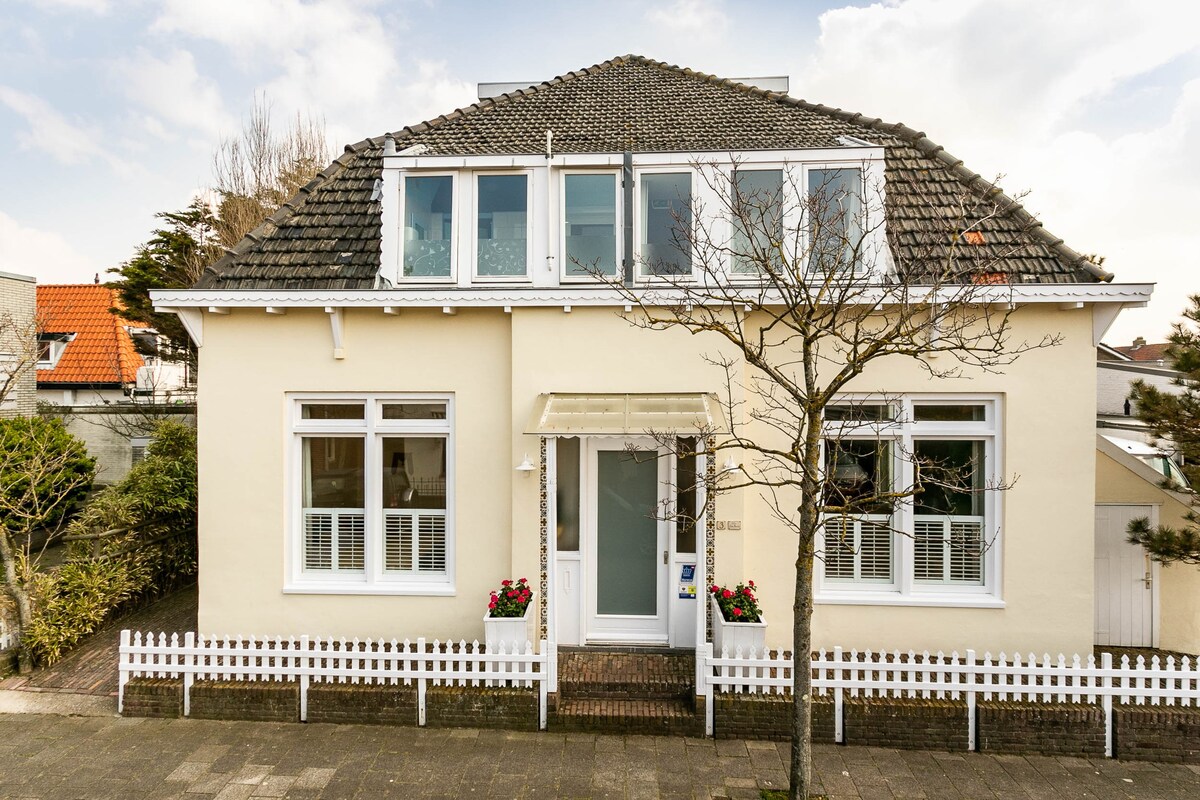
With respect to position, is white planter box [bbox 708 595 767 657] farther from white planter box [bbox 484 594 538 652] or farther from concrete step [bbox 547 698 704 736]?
white planter box [bbox 484 594 538 652]

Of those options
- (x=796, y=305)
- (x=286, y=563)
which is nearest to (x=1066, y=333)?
(x=796, y=305)

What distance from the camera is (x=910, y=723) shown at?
5820mm

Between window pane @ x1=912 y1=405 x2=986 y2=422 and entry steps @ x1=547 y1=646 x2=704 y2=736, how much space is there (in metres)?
3.83

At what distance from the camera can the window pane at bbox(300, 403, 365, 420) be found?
7.48 metres

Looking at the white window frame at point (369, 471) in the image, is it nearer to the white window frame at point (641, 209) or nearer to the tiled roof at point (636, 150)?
the tiled roof at point (636, 150)

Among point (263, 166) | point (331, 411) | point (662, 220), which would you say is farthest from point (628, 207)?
point (263, 166)

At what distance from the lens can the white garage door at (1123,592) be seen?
24.6ft

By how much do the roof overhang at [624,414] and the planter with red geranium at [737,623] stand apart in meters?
1.76

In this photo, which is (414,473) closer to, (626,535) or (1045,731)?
(626,535)

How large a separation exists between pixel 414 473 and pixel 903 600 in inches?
233

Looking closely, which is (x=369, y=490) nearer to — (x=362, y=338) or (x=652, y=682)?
(x=362, y=338)

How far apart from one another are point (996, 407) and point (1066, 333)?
3.51ft

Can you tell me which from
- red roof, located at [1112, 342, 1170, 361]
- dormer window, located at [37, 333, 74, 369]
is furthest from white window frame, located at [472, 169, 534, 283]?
dormer window, located at [37, 333, 74, 369]

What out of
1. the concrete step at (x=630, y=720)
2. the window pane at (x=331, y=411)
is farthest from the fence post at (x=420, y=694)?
the window pane at (x=331, y=411)
